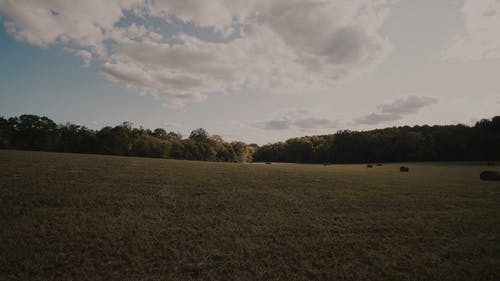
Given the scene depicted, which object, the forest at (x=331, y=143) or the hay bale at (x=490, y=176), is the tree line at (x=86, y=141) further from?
the hay bale at (x=490, y=176)

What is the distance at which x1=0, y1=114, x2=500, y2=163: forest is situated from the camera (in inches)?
2793

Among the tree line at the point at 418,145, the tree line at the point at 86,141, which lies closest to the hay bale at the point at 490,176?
the tree line at the point at 418,145

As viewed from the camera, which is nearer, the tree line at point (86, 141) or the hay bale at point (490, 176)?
the hay bale at point (490, 176)

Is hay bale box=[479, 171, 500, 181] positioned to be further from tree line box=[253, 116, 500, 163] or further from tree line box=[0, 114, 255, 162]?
tree line box=[0, 114, 255, 162]

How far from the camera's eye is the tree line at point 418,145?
75500 mm

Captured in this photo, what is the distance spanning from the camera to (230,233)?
994 centimetres

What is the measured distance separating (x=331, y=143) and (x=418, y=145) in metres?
39.4

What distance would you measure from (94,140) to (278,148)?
103m

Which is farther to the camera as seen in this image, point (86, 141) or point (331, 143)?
point (331, 143)

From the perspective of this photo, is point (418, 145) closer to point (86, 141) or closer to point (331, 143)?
point (331, 143)

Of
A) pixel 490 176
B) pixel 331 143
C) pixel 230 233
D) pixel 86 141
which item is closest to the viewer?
pixel 230 233

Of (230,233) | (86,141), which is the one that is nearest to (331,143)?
(86,141)

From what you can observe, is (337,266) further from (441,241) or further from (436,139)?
(436,139)

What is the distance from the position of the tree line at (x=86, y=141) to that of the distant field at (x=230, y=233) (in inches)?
2761
